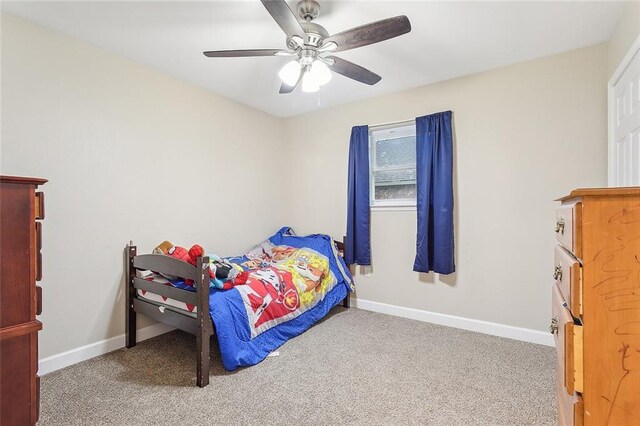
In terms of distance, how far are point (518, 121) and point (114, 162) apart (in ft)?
10.8

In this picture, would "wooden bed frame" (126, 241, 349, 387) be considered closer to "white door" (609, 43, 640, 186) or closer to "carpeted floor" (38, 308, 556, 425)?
"carpeted floor" (38, 308, 556, 425)

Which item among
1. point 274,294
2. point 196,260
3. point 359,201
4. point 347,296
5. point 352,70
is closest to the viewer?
point 196,260

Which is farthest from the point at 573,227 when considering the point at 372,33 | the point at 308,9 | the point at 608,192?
the point at 308,9

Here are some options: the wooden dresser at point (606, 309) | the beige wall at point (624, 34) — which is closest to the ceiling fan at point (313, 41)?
the wooden dresser at point (606, 309)

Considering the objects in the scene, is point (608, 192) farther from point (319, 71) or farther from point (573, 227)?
point (319, 71)

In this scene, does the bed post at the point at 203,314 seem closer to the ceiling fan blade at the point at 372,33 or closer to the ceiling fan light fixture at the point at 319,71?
the ceiling fan light fixture at the point at 319,71

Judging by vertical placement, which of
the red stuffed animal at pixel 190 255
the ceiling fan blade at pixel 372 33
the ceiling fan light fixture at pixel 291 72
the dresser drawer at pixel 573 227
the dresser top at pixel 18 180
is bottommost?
the red stuffed animal at pixel 190 255

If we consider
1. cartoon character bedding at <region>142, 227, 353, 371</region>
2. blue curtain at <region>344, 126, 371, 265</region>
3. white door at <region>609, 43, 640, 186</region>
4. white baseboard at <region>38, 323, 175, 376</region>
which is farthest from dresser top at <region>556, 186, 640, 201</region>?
white baseboard at <region>38, 323, 175, 376</region>

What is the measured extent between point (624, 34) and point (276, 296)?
2873 mm

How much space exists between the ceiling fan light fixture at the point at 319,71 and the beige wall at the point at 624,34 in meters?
1.68

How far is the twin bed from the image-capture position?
1996 mm

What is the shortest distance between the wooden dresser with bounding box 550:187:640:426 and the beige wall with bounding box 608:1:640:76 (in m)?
1.60

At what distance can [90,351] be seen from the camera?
7.46 feet

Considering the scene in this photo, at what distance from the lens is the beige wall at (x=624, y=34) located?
172cm
